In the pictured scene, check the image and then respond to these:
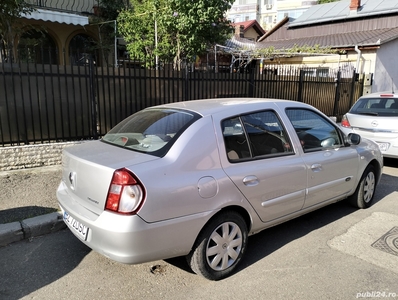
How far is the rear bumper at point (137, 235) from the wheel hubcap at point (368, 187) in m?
2.98

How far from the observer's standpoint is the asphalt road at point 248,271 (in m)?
2.76

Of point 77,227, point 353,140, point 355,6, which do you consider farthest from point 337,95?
point 77,227

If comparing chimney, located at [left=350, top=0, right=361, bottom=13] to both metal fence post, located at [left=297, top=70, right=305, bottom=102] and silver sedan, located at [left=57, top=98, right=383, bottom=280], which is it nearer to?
metal fence post, located at [left=297, top=70, right=305, bottom=102]

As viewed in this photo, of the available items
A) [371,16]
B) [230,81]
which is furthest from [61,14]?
[371,16]

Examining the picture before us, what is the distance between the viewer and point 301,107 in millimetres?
3896

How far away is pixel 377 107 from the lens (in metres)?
7.20

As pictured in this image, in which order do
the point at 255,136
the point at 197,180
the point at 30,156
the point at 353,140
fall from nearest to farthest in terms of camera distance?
the point at 197,180 → the point at 255,136 → the point at 353,140 → the point at 30,156

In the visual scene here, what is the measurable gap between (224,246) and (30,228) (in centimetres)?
231

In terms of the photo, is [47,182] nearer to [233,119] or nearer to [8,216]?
[8,216]

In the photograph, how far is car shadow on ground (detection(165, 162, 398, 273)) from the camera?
3303 millimetres

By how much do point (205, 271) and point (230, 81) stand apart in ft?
21.7

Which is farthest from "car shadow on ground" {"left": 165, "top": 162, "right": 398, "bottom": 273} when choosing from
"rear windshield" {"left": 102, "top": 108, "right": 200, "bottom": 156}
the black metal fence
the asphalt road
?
the black metal fence

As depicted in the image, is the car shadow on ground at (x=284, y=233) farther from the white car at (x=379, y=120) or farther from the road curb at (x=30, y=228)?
the white car at (x=379, y=120)

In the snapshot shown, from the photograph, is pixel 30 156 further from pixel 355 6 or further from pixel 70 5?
pixel 355 6
